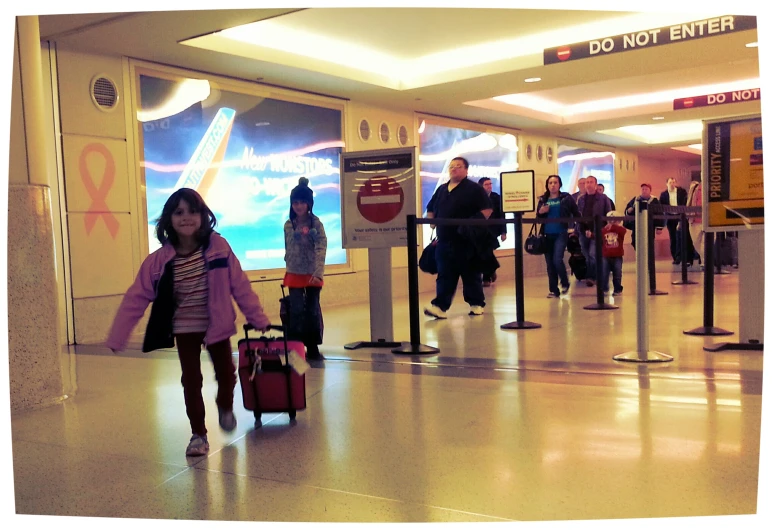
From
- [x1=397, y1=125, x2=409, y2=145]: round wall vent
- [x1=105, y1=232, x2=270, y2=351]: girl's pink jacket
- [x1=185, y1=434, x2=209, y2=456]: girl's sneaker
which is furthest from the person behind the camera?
[x1=397, y1=125, x2=409, y2=145]: round wall vent

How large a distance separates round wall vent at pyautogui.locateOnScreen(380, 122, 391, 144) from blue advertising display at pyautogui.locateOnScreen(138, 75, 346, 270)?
0.97m

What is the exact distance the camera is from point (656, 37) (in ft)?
25.5

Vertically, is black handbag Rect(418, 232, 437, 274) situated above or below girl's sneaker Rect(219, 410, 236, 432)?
above

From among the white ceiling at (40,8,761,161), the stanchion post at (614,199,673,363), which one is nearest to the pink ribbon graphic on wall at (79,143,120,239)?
the white ceiling at (40,8,761,161)

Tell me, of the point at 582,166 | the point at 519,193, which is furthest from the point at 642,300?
the point at 582,166

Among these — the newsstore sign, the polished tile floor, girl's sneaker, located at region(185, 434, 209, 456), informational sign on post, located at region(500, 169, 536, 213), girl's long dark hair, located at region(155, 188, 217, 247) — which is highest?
the newsstore sign

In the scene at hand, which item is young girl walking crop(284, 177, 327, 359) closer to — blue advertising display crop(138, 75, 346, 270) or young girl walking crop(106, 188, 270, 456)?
young girl walking crop(106, 188, 270, 456)

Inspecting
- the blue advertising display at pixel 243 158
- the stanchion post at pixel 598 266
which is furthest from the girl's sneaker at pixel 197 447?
the stanchion post at pixel 598 266

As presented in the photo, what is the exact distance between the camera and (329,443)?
133 inches

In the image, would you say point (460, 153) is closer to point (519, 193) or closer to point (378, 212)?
point (519, 193)

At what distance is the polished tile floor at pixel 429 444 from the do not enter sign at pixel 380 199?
1221 mm

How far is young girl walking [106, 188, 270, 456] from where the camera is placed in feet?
10.1

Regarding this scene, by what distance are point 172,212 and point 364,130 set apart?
8332 millimetres

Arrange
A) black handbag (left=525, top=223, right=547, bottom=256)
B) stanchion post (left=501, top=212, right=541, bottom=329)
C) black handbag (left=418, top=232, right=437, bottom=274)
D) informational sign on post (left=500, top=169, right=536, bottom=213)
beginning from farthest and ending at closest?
1. black handbag (left=525, top=223, right=547, bottom=256)
2. black handbag (left=418, top=232, right=437, bottom=274)
3. informational sign on post (left=500, top=169, right=536, bottom=213)
4. stanchion post (left=501, top=212, right=541, bottom=329)
